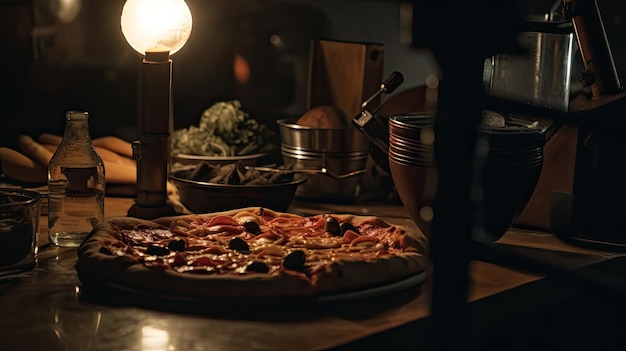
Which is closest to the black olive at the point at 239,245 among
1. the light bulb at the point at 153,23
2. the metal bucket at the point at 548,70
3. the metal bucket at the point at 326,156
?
the light bulb at the point at 153,23

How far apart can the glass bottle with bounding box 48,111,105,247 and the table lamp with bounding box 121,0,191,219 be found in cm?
15

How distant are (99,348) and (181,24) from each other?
3.65ft

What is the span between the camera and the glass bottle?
82.6 inches

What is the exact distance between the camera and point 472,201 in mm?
737

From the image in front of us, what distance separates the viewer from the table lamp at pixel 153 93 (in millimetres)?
2260

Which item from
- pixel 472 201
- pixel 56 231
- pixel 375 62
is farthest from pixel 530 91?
pixel 472 201

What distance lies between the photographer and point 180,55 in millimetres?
3695

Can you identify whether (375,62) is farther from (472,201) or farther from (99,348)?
(472,201)

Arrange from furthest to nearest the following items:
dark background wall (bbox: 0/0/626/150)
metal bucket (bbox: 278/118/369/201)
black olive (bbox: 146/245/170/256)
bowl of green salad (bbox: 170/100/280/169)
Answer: dark background wall (bbox: 0/0/626/150) → bowl of green salad (bbox: 170/100/280/169) → metal bucket (bbox: 278/118/369/201) → black olive (bbox: 146/245/170/256)

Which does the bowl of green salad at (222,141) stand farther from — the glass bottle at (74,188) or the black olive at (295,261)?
the black olive at (295,261)

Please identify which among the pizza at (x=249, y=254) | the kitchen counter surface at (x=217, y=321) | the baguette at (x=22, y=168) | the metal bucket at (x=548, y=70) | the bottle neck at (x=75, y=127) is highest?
the metal bucket at (x=548, y=70)

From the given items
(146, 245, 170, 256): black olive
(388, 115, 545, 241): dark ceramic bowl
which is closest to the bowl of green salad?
(388, 115, 545, 241): dark ceramic bowl

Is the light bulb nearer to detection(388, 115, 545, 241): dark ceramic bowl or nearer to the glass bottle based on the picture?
the glass bottle

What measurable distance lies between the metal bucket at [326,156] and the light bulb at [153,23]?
1.68ft
